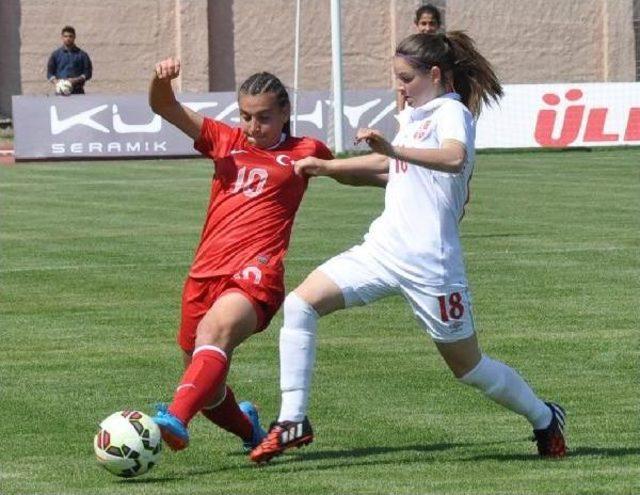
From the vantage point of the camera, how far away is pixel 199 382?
7387mm

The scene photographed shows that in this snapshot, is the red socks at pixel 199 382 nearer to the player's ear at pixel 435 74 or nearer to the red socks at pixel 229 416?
the red socks at pixel 229 416

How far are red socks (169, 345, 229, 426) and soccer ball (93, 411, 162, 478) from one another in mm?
155

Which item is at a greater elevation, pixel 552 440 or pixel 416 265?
pixel 416 265

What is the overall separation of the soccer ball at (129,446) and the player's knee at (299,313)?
0.76 m

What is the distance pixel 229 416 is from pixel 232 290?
0.71m

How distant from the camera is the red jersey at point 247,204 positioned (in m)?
7.71

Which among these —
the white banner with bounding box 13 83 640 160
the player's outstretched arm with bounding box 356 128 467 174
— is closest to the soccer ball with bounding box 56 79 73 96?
the white banner with bounding box 13 83 640 160

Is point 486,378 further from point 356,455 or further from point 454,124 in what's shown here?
point 454,124

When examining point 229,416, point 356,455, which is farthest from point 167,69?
point 356,455

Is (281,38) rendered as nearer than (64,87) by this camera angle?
No

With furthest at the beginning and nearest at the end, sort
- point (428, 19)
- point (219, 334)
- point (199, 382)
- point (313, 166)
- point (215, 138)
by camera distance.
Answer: point (428, 19) → point (215, 138) → point (219, 334) → point (199, 382) → point (313, 166)

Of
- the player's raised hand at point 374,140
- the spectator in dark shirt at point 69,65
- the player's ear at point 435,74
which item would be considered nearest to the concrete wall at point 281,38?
the spectator in dark shirt at point 69,65

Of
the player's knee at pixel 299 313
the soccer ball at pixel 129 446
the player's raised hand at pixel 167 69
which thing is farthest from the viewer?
the player's raised hand at pixel 167 69

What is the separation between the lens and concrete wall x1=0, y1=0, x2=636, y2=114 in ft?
145
